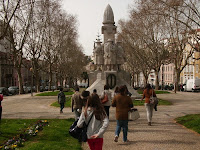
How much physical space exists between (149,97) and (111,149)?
4.30 metres

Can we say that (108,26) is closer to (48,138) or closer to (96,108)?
(48,138)

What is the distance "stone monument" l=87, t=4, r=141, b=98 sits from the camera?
24.2 metres

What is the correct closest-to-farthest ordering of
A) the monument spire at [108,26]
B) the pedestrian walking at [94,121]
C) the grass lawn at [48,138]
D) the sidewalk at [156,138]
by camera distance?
1. the pedestrian walking at [94,121]
2. the grass lawn at [48,138]
3. the sidewalk at [156,138]
4. the monument spire at [108,26]

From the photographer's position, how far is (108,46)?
→ 24344 mm

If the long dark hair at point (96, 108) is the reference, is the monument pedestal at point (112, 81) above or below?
above

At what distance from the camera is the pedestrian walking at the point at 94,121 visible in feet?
18.3

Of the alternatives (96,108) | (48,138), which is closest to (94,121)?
(96,108)

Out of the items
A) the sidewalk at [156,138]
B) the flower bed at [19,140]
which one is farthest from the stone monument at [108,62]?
the flower bed at [19,140]

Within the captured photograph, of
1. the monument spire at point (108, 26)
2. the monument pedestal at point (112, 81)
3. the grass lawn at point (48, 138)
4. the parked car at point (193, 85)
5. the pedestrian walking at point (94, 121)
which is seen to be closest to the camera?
the pedestrian walking at point (94, 121)

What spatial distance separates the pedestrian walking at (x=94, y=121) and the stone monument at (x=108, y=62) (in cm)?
1788

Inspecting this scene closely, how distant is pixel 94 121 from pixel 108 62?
1898 cm

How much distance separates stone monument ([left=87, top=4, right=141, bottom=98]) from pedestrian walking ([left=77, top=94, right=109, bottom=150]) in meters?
17.9

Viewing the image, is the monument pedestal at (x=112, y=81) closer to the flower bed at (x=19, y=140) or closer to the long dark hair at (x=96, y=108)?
the flower bed at (x=19, y=140)

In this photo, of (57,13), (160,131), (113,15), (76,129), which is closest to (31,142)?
(76,129)
